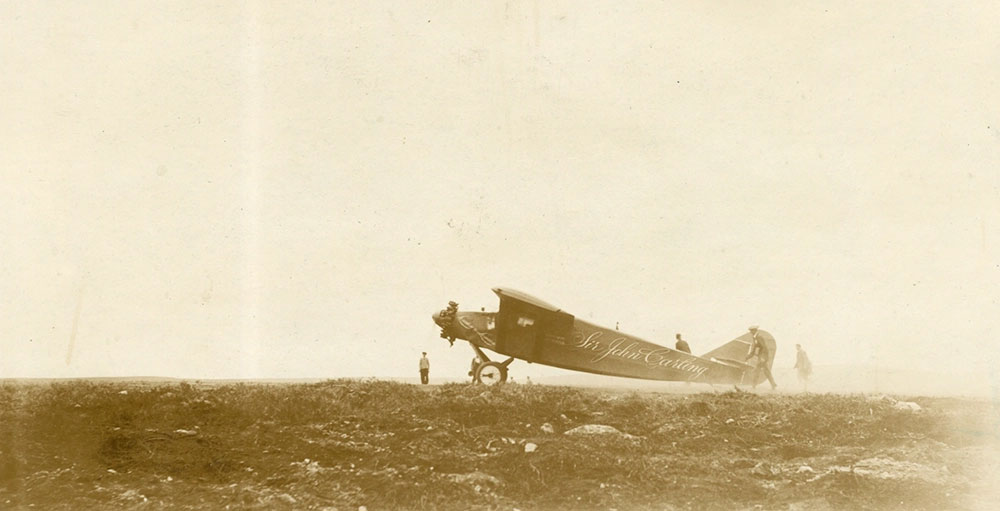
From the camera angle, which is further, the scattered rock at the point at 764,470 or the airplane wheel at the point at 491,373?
the airplane wheel at the point at 491,373

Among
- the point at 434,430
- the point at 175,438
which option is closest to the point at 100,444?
the point at 175,438

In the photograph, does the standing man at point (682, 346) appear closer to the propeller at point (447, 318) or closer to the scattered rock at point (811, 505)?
the propeller at point (447, 318)

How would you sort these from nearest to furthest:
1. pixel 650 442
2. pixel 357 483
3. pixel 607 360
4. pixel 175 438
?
pixel 357 483
pixel 175 438
pixel 650 442
pixel 607 360

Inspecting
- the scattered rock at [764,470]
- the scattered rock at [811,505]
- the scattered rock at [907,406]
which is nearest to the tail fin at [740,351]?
the scattered rock at [907,406]

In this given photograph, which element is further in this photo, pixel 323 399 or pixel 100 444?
pixel 323 399

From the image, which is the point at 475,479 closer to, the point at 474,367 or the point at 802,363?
the point at 474,367

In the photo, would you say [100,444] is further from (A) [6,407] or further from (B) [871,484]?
(B) [871,484]

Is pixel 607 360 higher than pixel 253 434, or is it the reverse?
pixel 607 360
